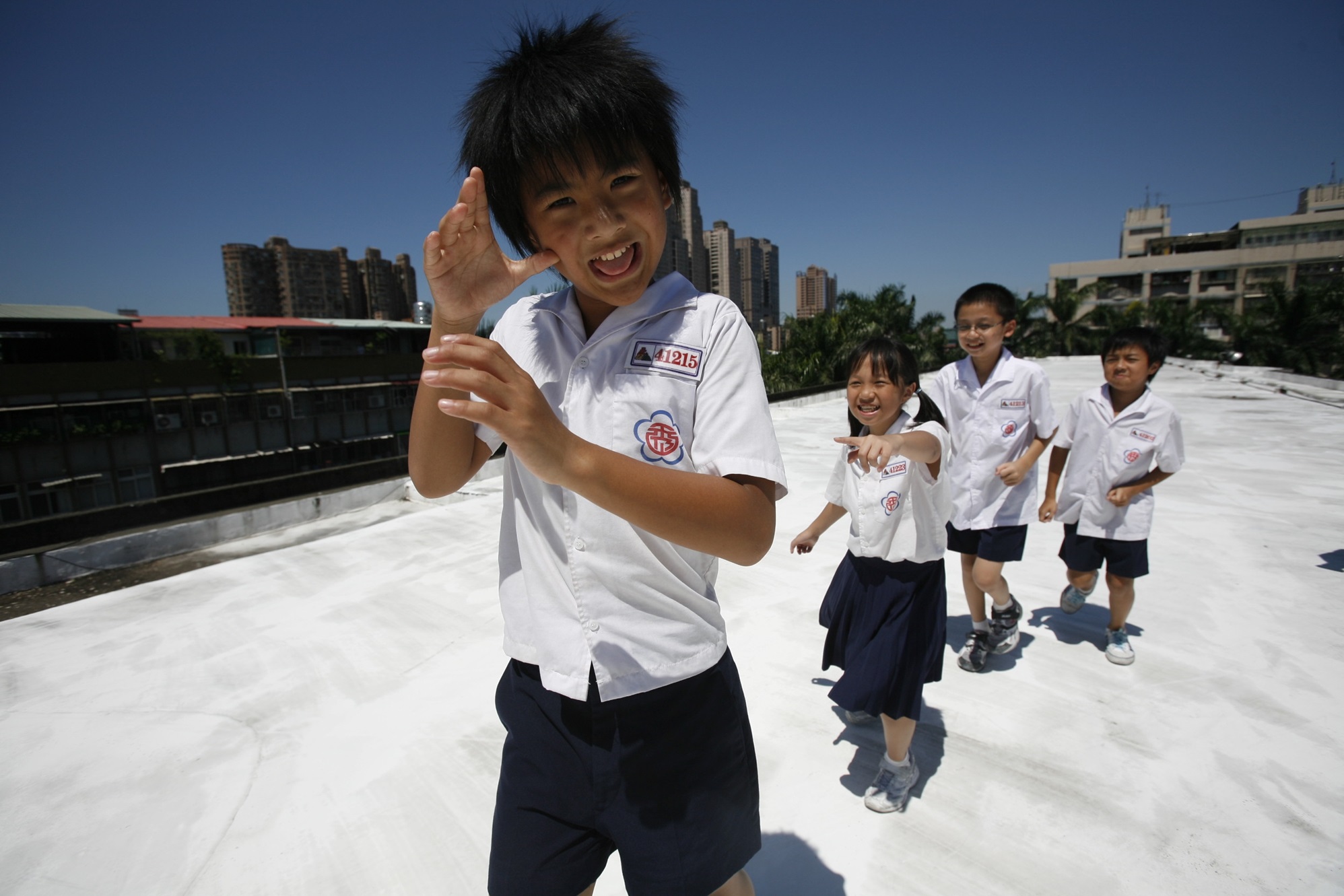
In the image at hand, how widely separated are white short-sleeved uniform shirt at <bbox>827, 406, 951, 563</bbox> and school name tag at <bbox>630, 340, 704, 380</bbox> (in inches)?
47.7

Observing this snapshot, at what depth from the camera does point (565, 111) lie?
0.85m

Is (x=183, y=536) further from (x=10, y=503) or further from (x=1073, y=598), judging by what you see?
(x=10, y=503)

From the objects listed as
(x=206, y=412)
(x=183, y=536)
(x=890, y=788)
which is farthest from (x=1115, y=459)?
(x=206, y=412)

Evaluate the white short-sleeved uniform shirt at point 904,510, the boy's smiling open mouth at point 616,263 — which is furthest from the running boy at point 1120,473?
the boy's smiling open mouth at point 616,263

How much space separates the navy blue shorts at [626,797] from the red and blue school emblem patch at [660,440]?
Answer: 0.37 metres

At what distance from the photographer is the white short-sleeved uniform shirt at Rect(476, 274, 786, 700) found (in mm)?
900

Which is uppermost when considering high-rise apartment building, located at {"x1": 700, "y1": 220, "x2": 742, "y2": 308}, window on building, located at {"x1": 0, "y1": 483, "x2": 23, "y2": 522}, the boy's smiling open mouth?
high-rise apartment building, located at {"x1": 700, "y1": 220, "x2": 742, "y2": 308}

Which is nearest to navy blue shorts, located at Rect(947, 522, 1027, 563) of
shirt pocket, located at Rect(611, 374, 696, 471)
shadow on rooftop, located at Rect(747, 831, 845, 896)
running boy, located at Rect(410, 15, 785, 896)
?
shadow on rooftop, located at Rect(747, 831, 845, 896)

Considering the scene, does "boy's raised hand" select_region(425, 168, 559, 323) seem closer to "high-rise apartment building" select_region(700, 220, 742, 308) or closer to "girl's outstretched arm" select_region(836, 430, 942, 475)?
"girl's outstretched arm" select_region(836, 430, 942, 475)

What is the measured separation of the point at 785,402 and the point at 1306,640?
9.16 meters

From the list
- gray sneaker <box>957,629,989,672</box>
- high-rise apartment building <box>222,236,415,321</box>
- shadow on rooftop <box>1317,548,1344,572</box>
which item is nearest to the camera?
gray sneaker <box>957,629,989,672</box>

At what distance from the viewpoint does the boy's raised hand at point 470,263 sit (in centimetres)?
85

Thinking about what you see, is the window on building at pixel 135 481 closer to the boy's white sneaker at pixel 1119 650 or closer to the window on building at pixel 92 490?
the window on building at pixel 92 490

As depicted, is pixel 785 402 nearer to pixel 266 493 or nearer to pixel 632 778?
pixel 266 493
